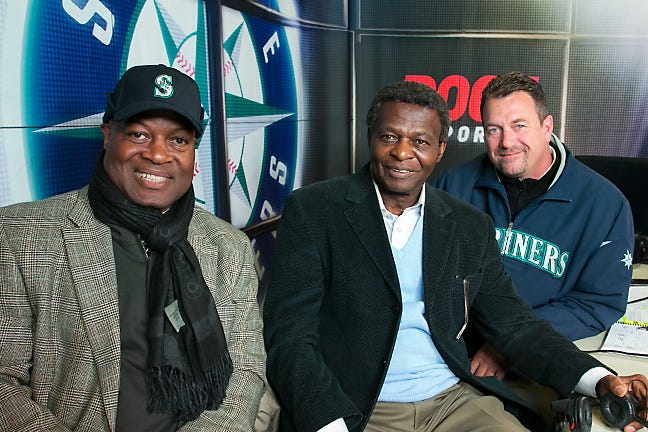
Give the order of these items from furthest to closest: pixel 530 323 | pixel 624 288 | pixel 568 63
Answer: pixel 568 63 → pixel 624 288 → pixel 530 323

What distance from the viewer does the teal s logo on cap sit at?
1.37 m

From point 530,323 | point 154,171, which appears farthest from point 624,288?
point 154,171

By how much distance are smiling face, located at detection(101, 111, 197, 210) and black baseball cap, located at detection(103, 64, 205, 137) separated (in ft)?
0.11

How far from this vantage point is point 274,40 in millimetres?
3266

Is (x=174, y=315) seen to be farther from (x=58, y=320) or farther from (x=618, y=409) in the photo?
(x=618, y=409)

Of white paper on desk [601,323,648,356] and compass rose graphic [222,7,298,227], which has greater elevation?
compass rose graphic [222,7,298,227]

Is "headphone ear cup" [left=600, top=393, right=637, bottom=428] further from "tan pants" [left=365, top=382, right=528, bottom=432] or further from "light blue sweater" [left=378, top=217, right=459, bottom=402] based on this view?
"light blue sweater" [left=378, top=217, right=459, bottom=402]

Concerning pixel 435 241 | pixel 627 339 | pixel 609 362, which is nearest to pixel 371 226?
pixel 435 241

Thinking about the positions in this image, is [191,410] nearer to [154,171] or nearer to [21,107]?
[154,171]

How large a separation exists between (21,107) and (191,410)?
951 millimetres

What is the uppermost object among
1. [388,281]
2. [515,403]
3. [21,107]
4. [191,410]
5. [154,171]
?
[21,107]

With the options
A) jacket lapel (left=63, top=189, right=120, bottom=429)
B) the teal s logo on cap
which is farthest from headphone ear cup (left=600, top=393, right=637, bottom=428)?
the teal s logo on cap

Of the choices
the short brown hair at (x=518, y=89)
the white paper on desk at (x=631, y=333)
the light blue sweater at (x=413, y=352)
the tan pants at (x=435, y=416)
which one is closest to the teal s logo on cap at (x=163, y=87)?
the light blue sweater at (x=413, y=352)

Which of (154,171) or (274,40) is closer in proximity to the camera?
(154,171)
